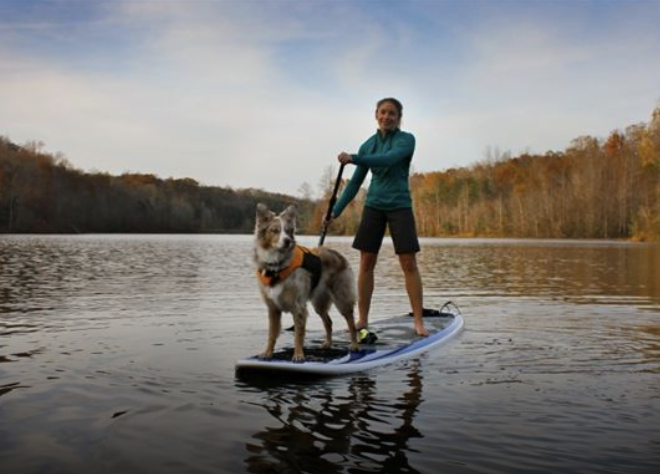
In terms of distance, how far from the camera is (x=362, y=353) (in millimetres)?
7172

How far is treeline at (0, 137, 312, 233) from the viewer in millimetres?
107000

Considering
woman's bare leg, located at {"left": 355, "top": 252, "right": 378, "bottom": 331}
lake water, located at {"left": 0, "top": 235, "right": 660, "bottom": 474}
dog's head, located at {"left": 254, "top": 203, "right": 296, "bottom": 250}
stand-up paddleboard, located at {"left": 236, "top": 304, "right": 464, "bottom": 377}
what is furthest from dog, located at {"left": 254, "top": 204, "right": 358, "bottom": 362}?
woman's bare leg, located at {"left": 355, "top": 252, "right": 378, "bottom": 331}

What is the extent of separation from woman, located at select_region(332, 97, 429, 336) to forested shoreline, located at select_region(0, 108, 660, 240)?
204 feet

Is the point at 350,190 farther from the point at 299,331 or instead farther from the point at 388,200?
the point at 299,331

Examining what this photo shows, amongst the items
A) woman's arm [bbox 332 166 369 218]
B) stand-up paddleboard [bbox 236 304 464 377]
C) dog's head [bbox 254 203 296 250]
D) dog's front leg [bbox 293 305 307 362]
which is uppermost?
woman's arm [bbox 332 166 369 218]

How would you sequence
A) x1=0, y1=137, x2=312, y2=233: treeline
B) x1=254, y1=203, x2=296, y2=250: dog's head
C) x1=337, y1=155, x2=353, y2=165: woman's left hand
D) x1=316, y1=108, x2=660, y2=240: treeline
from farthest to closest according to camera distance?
x1=0, y1=137, x2=312, y2=233: treeline → x1=316, y1=108, x2=660, y2=240: treeline → x1=337, y1=155, x2=353, y2=165: woman's left hand → x1=254, y1=203, x2=296, y2=250: dog's head

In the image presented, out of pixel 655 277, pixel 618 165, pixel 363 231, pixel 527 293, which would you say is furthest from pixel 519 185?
pixel 363 231

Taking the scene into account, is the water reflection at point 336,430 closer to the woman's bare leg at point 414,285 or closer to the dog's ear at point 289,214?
the dog's ear at point 289,214

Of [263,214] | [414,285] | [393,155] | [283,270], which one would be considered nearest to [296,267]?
[283,270]

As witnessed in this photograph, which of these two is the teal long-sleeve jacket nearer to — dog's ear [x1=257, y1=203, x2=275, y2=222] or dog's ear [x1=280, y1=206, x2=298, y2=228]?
dog's ear [x1=280, y1=206, x2=298, y2=228]

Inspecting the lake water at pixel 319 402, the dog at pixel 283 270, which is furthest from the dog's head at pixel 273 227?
the lake water at pixel 319 402

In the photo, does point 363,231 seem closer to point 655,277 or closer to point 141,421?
point 141,421

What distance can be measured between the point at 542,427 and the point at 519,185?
10198cm

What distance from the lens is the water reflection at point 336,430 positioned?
4102mm
